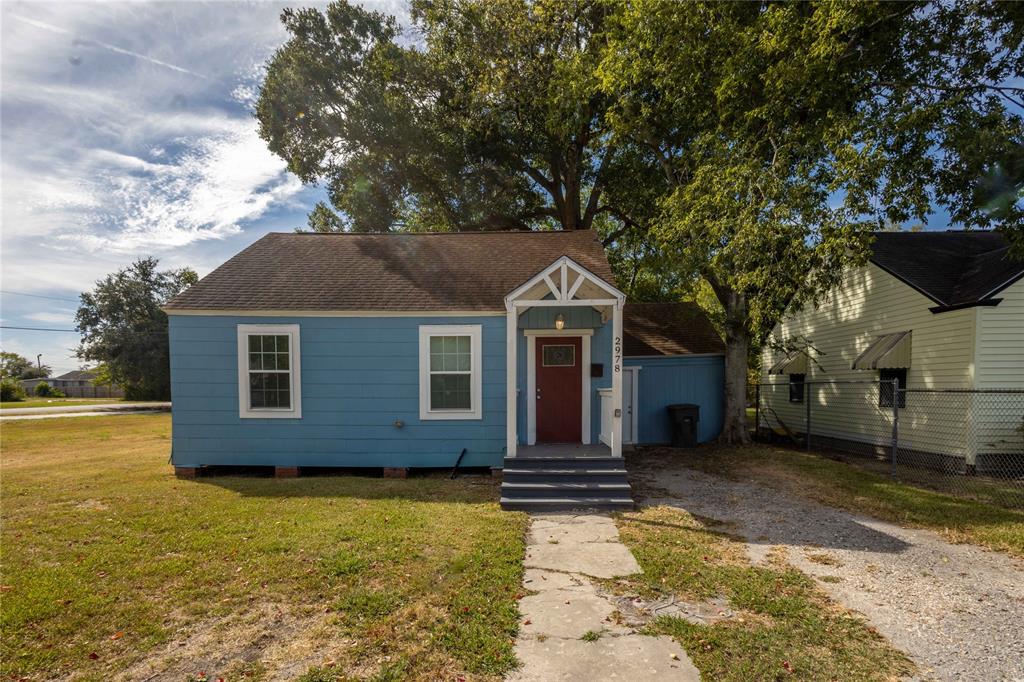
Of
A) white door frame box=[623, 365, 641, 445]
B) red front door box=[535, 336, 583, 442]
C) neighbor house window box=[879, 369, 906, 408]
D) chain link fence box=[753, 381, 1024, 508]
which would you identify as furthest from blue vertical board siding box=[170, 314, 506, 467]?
neighbor house window box=[879, 369, 906, 408]

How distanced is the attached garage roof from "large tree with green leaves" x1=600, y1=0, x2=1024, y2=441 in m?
2.62

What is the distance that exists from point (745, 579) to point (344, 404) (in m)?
7.39

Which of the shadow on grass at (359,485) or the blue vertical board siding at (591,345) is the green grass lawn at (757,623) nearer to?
the shadow on grass at (359,485)

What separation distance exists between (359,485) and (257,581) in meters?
3.83

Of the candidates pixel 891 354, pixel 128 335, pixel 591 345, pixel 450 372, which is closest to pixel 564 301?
pixel 591 345

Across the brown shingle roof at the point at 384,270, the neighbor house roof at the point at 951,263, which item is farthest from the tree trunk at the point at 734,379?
the brown shingle roof at the point at 384,270

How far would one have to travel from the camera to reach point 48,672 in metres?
3.14

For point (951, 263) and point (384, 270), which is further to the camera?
point (951, 263)

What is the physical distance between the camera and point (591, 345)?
9.45m

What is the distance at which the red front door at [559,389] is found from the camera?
374 inches

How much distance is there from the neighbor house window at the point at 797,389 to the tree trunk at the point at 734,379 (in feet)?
12.6

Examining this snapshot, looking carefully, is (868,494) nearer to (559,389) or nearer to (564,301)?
(559,389)

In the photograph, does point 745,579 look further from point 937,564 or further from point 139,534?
point 139,534

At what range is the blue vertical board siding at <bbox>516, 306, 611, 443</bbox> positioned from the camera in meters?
9.38
